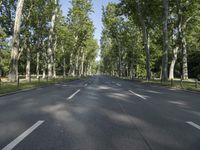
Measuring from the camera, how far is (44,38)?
60969mm

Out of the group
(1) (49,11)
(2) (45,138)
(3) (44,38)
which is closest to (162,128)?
(2) (45,138)

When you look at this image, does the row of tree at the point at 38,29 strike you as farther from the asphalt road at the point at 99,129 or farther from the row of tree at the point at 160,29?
the asphalt road at the point at 99,129

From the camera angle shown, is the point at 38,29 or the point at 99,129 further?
the point at 38,29

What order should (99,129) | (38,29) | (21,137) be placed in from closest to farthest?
(21,137), (99,129), (38,29)

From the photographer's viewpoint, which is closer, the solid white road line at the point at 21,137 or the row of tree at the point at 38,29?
the solid white road line at the point at 21,137

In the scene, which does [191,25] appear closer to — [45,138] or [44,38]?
[44,38]

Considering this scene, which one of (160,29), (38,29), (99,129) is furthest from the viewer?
(160,29)

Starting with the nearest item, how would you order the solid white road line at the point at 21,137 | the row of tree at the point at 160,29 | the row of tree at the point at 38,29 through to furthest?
the solid white road line at the point at 21,137, the row of tree at the point at 38,29, the row of tree at the point at 160,29

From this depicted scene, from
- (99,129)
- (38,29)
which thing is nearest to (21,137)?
(99,129)

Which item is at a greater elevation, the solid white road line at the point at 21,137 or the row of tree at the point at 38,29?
the row of tree at the point at 38,29

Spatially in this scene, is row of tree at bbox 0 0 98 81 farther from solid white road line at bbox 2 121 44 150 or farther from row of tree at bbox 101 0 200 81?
solid white road line at bbox 2 121 44 150

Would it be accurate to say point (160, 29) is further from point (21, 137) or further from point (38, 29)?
point (21, 137)

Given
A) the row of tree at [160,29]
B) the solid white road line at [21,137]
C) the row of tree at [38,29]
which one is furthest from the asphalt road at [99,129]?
the row of tree at [160,29]

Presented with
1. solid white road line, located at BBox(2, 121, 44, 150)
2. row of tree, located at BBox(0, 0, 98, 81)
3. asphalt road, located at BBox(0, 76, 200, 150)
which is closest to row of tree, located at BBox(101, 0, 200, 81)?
row of tree, located at BBox(0, 0, 98, 81)
